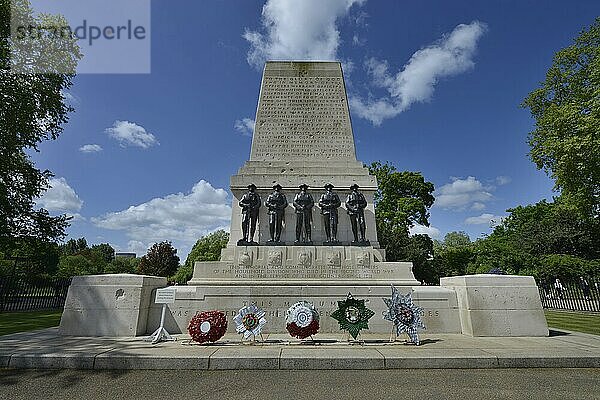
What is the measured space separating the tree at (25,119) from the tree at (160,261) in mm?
34394

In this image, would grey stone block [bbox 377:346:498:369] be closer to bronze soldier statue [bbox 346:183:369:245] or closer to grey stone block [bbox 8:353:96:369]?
grey stone block [bbox 8:353:96:369]

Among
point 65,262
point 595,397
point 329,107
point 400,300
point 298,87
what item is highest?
point 298,87

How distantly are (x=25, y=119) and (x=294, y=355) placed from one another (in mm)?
23552

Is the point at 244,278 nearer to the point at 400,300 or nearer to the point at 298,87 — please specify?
the point at 400,300

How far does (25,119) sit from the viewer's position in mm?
20969

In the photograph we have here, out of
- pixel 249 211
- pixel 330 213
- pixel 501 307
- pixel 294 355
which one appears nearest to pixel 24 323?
pixel 249 211

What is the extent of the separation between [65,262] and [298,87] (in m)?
63.6

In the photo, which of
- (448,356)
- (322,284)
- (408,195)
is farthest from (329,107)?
(408,195)

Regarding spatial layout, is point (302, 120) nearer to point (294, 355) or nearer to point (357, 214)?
point (357, 214)

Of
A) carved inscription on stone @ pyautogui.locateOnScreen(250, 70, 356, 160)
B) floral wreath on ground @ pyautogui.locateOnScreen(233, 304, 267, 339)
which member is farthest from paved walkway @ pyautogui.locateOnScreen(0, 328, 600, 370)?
carved inscription on stone @ pyautogui.locateOnScreen(250, 70, 356, 160)

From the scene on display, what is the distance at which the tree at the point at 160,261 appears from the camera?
5591 centimetres

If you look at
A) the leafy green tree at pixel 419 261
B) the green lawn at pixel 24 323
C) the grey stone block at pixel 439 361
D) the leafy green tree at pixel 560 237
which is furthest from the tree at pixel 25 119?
the leafy green tree at pixel 560 237

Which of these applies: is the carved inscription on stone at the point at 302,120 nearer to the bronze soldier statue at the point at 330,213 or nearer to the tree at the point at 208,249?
the bronze soldier statue at the point at 330,213

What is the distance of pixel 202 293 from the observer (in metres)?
10.8
